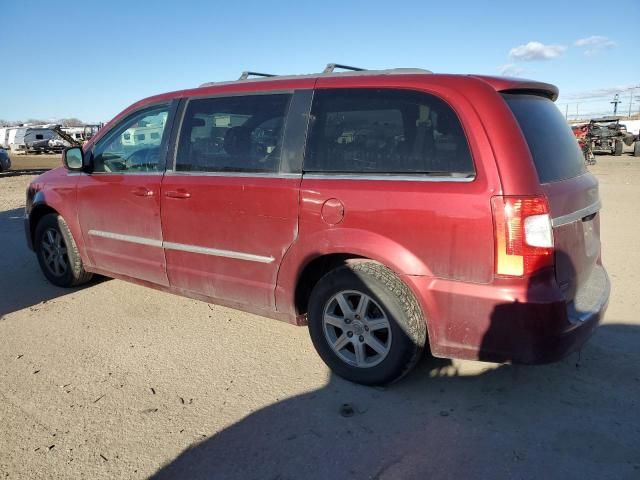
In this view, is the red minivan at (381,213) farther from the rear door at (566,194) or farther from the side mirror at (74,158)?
the side mirror at (74,158)

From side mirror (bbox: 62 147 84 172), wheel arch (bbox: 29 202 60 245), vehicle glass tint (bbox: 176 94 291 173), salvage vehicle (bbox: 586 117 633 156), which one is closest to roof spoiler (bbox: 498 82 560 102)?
vehicle glass tint (bbox: 176 94 291 173)

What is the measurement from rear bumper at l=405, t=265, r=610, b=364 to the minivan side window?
63cm

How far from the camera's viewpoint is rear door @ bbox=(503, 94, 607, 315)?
2719 millimetres

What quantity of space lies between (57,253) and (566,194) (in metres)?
4.67

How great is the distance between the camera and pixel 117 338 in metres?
4.00

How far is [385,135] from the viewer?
9.82 feet

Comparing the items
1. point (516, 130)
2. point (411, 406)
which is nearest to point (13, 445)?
point (411, 406)

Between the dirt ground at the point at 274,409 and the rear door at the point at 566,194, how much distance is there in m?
0.63

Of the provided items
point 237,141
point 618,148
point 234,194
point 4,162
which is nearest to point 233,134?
point 237,141

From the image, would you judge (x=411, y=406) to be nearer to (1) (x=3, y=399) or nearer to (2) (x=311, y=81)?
(2) (x=311, y=81)

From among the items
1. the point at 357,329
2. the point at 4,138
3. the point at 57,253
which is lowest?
the point at 357,329

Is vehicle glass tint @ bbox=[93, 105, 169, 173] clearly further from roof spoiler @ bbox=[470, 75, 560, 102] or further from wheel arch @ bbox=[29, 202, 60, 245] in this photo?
roof spoiler @ bbox=[470, 75, 560, 102]

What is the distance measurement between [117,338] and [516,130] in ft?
10.6

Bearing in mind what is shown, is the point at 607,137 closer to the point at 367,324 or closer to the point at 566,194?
the point at 566,194
